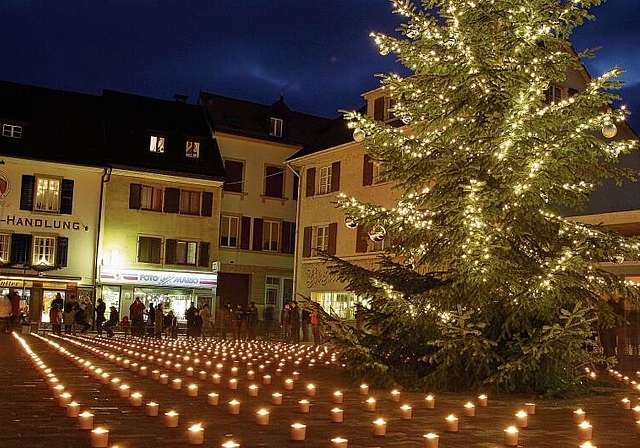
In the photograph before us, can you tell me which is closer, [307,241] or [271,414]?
[271,414]

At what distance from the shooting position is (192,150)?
148ft

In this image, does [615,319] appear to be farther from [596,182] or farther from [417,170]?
[417,170]

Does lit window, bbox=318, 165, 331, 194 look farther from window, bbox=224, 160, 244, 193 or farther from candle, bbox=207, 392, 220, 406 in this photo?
candle, bbox=207, 392, 220, 406

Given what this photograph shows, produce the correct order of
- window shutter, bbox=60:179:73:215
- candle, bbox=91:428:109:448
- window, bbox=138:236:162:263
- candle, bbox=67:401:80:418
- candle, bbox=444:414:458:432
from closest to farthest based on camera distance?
1. candle, bbox=91:428:109:448
2. candle, bbox=444:414:458:432
3. candle, bbox=67:401:80:418
4. window shutter, bbox=60:179:73:215
5. window, bbox=138:236:162:263

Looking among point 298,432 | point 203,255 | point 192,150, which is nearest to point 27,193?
point 192,150

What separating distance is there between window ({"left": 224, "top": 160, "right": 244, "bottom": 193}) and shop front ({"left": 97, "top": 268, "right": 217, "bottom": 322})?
5.11 m

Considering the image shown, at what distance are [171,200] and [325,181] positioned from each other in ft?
28.3

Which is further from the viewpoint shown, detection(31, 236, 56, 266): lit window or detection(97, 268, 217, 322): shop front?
detection(97, 268, 217, 322): shop front

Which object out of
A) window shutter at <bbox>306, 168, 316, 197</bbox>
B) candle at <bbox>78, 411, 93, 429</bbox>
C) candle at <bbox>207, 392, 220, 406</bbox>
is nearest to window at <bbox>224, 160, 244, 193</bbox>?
window shutter at <bbox>306, 168, 316, 197</bbox>

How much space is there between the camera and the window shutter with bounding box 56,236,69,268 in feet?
135

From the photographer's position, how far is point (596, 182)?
14.3 meters

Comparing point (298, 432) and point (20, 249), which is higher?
point (20, 249)

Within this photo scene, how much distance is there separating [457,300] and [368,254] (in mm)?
23555

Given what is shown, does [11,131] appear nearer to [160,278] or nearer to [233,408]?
[160,278]
